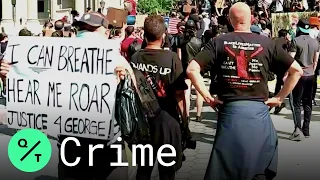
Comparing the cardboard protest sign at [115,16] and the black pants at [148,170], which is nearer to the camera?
the black pants at [148,170]

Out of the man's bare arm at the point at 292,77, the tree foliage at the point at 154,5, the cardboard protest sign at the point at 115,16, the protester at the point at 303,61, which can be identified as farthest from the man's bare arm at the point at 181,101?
the tree foliage at the point at 154,5

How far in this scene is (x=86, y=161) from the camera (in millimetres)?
5383

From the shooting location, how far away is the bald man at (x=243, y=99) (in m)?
5.30

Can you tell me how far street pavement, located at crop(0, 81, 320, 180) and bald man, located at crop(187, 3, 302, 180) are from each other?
1143mm

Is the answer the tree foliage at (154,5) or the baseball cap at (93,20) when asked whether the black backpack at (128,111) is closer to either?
the baseball cap at (93,20)

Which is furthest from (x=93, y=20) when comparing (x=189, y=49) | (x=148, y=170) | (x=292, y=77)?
(x=189, y=49)

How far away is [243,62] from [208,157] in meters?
3.52

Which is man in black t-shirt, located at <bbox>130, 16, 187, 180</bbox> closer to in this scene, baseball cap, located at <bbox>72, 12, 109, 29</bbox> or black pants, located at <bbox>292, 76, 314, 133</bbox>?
baseball cap, located at <bbox>72, 12, 109, 29</bbox>

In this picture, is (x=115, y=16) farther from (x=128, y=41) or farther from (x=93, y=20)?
(x=93, y=20)

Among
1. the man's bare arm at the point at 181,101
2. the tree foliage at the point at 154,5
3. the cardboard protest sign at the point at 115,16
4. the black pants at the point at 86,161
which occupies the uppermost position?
the cardboard protest sign at the point at 115,16

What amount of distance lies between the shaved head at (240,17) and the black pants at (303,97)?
468 centimetres

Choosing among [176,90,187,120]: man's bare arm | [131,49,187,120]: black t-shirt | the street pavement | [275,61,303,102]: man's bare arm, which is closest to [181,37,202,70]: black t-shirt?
the street pavement

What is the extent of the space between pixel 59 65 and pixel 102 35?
449 millimetres

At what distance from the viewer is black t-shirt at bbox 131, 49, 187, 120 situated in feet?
19.1
